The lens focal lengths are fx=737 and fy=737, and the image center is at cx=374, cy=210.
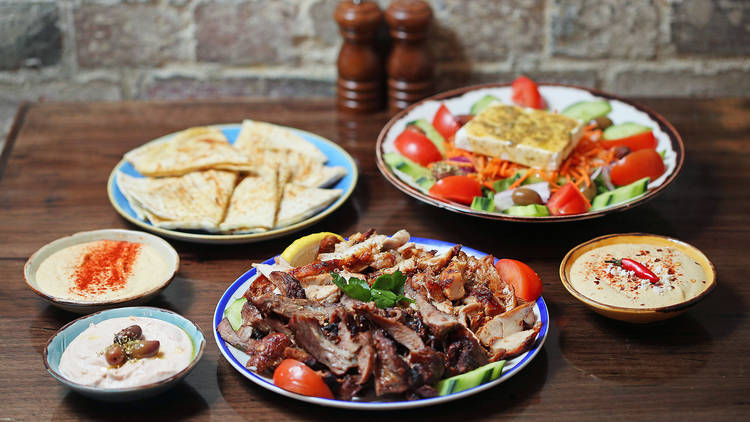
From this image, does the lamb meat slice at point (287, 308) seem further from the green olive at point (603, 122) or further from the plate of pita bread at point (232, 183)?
the green olive at point (603, 122)

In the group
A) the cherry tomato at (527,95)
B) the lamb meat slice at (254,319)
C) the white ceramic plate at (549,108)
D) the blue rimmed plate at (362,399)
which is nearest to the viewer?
the blue rimmed plate at (362,399)

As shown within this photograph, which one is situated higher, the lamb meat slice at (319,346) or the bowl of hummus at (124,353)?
the lamb meat slice at (319,346)

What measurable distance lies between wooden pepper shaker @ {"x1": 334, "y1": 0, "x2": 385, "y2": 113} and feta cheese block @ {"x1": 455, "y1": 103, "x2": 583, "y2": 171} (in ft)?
2.82

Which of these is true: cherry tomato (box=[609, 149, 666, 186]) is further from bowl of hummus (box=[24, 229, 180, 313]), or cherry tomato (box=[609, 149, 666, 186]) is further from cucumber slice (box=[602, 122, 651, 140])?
bowl of hummus (box=[24, 229, 180, 313])

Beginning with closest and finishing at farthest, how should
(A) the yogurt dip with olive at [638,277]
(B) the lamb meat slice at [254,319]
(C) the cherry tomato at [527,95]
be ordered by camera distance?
(B) the lamb meat slice at [254,319] < (A) the yogurt dip with olive at [638,277] < (C) the cherry tomato at [527,95]

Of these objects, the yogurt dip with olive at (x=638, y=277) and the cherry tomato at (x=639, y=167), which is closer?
the yogurt dip with olive at (x=638, y=277)

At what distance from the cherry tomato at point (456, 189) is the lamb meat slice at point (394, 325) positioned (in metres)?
0.86

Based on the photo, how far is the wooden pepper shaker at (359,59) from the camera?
375 centimetres

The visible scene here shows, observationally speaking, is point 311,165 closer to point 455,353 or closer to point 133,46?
point 455,353

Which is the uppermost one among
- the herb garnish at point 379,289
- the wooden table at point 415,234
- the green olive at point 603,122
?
the green olive at point 603,122

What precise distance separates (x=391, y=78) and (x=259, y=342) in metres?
2.27

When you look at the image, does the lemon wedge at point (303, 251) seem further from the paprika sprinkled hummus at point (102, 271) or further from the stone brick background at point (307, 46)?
the stone brick background at point (307, 46)

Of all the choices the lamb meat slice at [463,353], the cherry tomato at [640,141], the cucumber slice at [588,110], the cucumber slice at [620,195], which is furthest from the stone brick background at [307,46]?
the lamb meat slice at [463,353]

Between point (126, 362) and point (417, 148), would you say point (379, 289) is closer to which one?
point (126, 362)
